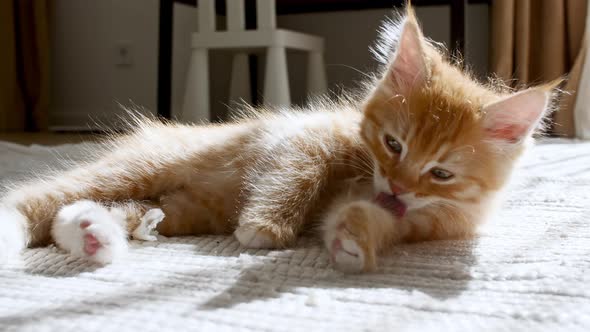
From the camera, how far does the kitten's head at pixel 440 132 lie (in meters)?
1.19

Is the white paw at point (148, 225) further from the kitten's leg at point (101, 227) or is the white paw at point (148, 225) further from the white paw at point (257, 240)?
the white paw at point (257, 240)

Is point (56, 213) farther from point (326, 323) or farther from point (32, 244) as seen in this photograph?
point (326, 323)

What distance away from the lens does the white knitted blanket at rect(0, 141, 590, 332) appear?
797 mm

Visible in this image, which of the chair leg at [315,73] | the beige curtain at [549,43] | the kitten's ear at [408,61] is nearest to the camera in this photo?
the kitten's ear at [408,61]

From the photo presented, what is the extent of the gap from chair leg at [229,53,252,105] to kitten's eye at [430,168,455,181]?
272 centimetres

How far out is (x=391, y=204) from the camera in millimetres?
1258

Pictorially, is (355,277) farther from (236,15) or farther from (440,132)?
(236,15)

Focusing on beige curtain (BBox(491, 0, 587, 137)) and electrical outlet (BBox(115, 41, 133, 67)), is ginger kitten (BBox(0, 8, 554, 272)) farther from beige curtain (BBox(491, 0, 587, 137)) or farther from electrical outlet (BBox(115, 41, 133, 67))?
electrical outlet (BBox(115, 41, 133, 67))

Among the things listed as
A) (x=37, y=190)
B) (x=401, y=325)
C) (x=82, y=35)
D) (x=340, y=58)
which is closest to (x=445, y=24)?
(x=340, y=58)

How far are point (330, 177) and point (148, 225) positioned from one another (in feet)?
1.41

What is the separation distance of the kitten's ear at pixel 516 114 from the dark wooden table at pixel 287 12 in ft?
4.98

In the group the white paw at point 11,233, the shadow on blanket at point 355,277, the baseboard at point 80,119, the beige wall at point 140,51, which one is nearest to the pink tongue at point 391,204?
the shadow on blanket at point 355,277

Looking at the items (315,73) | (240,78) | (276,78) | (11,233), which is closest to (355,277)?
(11,233)

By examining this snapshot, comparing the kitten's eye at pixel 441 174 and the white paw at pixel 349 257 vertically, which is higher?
the kitten's eye at pixel 441 174
